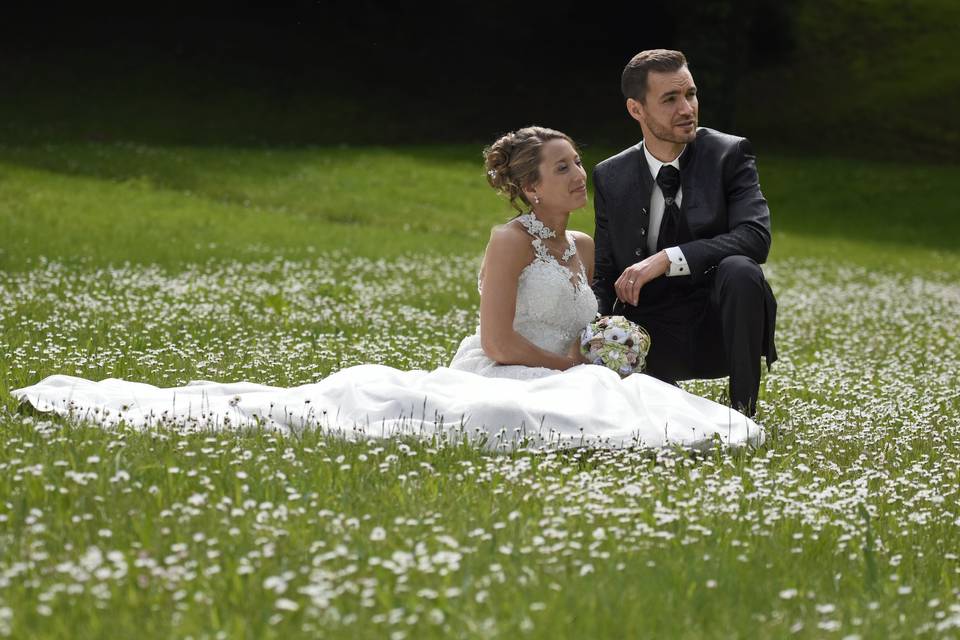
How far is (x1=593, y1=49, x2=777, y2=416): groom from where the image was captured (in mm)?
8508

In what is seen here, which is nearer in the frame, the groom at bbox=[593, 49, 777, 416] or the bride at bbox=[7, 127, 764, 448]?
the bride at bbox=[7, 127, 764, 448]

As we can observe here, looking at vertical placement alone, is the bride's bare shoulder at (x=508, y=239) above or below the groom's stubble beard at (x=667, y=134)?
below

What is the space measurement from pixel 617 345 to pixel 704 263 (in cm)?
95

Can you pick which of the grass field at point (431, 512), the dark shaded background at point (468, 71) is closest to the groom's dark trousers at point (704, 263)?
the grass field at point (431, 512)

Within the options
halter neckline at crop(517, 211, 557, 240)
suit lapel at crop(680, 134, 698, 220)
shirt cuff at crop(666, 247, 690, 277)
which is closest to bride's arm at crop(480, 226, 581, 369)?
halter neckline at crop(517, 211, 557, 240)

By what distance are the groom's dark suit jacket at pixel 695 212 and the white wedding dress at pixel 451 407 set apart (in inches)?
54.3

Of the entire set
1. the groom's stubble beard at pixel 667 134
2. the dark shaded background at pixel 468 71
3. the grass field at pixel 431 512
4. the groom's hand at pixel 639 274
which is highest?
the dark shaded background at pixel 468 71

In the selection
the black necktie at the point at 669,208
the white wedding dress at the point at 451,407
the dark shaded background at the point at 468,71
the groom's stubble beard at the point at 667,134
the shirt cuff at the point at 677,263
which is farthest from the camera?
the dark shaded background at the point at 468,71

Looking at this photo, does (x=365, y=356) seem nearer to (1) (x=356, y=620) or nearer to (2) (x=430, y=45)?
(1) (x=356, y=620)

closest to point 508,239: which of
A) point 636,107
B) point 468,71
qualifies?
point 636,107

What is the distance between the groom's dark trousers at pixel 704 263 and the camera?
27.8ft

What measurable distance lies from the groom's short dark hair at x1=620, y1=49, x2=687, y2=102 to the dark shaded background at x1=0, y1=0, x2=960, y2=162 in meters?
28.7

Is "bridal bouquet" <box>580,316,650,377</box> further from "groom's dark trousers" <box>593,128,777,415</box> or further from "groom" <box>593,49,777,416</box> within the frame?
"groom's dark trousers" <box>593,128,777,415</box>

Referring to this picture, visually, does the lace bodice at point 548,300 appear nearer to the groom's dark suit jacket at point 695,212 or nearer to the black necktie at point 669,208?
the groom's dark suit jacket at point 695,212
